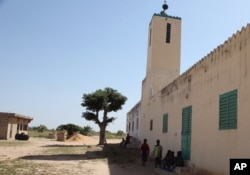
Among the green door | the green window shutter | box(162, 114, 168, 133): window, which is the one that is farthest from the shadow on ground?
the green window shutter

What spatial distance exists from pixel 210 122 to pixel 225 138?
1.36m

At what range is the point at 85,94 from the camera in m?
34.8

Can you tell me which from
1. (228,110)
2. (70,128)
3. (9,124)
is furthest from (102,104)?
(228,110)

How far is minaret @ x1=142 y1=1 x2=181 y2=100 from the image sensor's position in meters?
22.2

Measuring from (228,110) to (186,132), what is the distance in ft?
13.5

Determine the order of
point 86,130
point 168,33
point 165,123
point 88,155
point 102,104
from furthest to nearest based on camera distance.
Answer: point 86,130 < point 102,104 < point 168,33 < point 88,155 < point 165,123

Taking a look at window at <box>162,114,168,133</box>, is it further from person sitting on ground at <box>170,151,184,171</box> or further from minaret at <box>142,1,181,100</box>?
minaret at <box>142,1,181,100</box>

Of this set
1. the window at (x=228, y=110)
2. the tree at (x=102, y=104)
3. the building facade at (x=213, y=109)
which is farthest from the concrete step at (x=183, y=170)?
the tree at (x=102, y=104)

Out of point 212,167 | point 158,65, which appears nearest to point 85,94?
point 158,65

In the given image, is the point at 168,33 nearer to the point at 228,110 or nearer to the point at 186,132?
the point at 186,132

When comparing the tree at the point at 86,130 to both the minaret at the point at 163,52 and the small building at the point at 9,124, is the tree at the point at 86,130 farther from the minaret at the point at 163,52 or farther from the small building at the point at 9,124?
the minaret at the point at 163,52

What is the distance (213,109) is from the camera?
35.3 feet

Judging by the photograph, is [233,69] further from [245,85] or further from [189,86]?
[189,86]

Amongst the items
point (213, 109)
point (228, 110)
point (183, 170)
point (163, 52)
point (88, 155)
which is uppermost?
point (163, 52)
